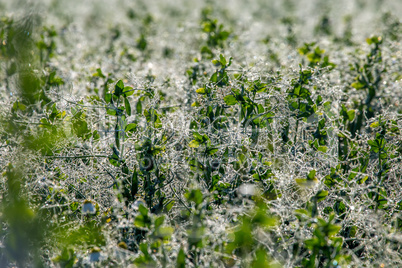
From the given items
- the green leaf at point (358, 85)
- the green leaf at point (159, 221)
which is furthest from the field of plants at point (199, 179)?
the green leaf at point (358, 85)

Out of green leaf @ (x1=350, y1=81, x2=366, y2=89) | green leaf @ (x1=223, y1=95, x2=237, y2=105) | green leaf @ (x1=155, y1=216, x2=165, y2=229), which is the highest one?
green leaf @ (x1=350, y1=81, x2=366, y2=89)

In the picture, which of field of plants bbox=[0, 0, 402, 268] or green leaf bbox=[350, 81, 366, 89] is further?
green leaf bbox=[350, 81, 366, 89]

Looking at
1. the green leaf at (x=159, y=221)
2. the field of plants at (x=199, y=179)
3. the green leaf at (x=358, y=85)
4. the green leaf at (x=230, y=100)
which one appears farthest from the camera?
the green leaf at (x=358, y=85)

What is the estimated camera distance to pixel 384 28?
5.11 m

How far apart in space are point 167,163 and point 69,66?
246 centimetres

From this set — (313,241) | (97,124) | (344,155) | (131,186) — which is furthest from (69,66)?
(313,241)

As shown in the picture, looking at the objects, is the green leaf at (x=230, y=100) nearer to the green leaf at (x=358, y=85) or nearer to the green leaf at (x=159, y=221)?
the green leaf at (x=159, y=221)

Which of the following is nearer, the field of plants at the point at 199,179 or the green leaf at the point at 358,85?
the field of plants at the point at 199,179

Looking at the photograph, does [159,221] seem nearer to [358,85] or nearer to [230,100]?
[230,100]

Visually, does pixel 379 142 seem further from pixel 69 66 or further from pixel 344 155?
pixel 69 66

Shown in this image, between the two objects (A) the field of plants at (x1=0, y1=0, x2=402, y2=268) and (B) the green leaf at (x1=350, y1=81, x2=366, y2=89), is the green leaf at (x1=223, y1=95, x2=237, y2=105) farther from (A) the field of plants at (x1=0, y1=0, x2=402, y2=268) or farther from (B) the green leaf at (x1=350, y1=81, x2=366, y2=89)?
(B) the green leaf at (x1=350, y1=81, x2=366, y2=89)

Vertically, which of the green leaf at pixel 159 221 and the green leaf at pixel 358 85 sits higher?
the green leaf at pixel 358 85

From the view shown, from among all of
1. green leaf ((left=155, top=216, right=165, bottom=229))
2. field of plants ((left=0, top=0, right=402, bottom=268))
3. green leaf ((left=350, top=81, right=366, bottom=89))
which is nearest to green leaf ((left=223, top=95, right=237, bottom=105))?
field of plants ((left=0, top=0, right=402, bottom=268))

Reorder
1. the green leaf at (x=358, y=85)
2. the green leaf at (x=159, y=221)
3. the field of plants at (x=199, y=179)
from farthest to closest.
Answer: the green leaf at (x=358, y=85)
the field of plants at (x=199, y=179)
the green leaf at (x=159, y=221)
